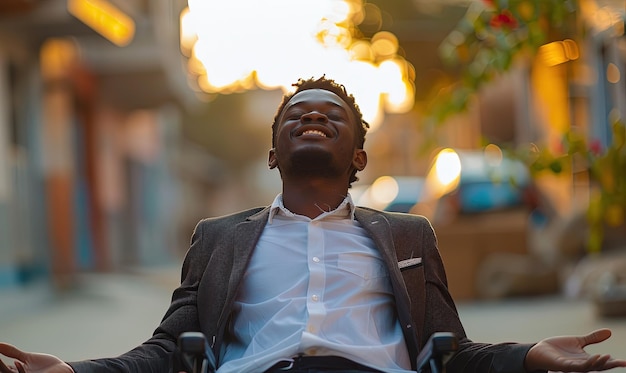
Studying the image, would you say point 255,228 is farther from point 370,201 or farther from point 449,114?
point 370,201

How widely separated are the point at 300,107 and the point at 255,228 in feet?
1.32

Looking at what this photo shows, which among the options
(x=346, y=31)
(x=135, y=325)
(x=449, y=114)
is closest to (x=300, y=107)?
(x=449, y=114)

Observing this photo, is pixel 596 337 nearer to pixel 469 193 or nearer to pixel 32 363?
pixel 32 363

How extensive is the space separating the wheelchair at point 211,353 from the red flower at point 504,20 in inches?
117

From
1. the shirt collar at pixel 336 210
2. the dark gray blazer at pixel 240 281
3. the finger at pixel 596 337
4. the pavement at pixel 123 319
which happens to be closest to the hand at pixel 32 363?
the dark gray blazer at pixel 240 281

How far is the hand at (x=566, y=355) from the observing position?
8.77ft

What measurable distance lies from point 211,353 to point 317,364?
30cm

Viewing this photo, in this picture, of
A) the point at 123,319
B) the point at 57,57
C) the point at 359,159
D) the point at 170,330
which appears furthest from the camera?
the point at 57,57

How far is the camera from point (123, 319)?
12.0m

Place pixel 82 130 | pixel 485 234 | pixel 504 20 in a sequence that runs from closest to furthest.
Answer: pixel 504 20 → pixel 485 234 → pixel 82 130

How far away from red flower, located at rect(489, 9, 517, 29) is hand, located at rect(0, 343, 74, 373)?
11.5 ft

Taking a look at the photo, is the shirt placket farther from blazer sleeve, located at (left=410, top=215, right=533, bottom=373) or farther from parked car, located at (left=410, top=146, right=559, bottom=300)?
parked car, located at (left=410, top=146, right=559, bottom=300)

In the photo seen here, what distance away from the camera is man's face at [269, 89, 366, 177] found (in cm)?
327

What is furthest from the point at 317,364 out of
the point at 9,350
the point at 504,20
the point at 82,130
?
the point at 82,130
